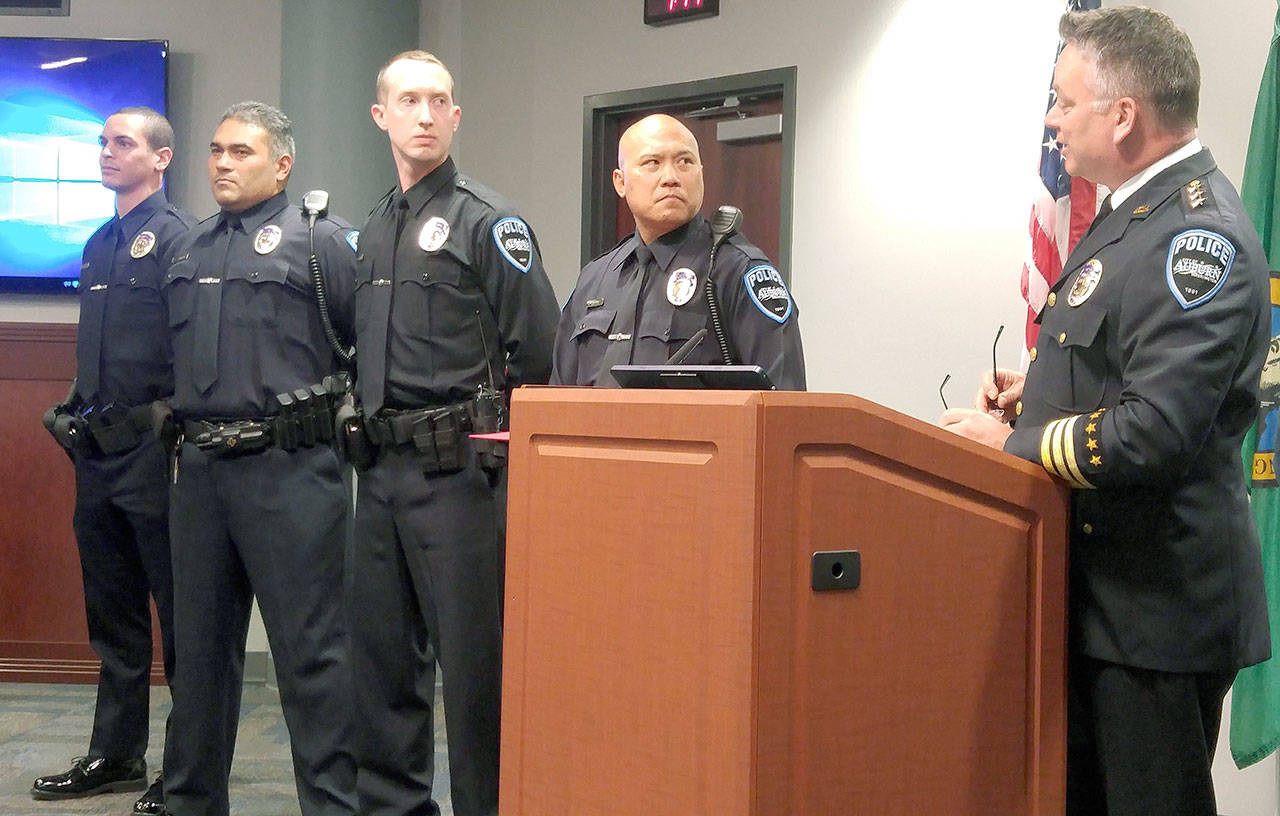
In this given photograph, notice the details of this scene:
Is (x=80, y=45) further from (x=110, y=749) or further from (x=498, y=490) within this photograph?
(x=498, y=490)

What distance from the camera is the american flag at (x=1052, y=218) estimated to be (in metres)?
3.31

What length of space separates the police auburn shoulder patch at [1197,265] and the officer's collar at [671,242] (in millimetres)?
1156

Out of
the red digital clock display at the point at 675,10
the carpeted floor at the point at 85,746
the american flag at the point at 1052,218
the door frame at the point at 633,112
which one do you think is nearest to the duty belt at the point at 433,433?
the carpeted floor at the point at 85,746

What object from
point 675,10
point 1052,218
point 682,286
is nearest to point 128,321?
point 682,286

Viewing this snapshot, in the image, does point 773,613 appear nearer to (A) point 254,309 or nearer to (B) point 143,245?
(A) point 254,309

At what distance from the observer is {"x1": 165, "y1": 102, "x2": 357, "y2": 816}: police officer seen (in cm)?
297

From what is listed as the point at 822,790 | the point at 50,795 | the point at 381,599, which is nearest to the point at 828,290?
the point at 381,599

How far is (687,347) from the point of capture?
2305mm

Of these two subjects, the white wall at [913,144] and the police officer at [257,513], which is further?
the white wall at [913,144]

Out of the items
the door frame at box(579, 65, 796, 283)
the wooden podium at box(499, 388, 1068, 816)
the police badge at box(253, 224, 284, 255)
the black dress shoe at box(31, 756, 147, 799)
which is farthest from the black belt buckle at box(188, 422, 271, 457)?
the door frame at box(579, 65, 796, 283)

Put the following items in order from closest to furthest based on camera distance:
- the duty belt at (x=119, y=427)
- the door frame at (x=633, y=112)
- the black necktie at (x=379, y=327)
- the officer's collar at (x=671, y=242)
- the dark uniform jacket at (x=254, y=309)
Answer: the officer's collar at (x=671, y=242) < the black necktie at (x=379, y=327) < the dark uniform jacket at (x=254, y=309) < the duty belt at (x=119, y=427) < the door frame at (x=633, y=112)

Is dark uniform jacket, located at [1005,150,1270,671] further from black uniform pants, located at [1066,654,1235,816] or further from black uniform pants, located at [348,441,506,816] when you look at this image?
black uniform pants, located at [348,441,506,816]

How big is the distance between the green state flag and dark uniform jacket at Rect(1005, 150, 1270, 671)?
1.32 metres

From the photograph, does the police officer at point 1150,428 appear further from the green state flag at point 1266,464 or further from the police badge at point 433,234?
the police badge at point 433,234
